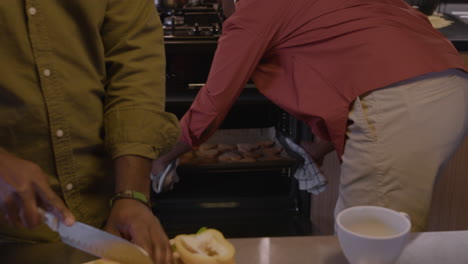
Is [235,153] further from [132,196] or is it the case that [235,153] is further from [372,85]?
[132,196]

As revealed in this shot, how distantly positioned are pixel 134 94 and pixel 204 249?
1.07 ft

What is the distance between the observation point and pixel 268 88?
144cm

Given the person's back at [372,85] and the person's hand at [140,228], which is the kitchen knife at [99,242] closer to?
the person's hand at [140,228]

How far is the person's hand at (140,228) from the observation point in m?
0.73

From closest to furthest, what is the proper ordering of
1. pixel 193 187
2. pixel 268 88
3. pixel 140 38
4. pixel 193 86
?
pixel 140 38, pixel 268 88, pixel 193 86, pixel 193 187

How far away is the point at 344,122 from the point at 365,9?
0.90ft

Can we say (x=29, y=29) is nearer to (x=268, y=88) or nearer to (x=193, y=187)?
(x=268, y=88)

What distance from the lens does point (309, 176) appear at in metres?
2.00

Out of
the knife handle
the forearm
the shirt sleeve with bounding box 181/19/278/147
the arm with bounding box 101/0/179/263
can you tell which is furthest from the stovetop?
the knife handle

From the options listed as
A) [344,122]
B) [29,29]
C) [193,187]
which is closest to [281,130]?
[193,187]

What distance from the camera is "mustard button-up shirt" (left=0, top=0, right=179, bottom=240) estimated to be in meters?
0.83

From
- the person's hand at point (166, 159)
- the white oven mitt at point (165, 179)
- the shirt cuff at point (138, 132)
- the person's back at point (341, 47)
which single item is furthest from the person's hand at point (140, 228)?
the white oven mitt at point (165, 179)

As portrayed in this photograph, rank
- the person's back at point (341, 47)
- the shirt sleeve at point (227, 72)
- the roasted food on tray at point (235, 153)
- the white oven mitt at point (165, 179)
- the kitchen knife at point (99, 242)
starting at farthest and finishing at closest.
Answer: the roasted food on tray at point (235, 153)
the white oven mitt at point (165, 179)
the shirt sleeve at point (227, 72)
the person's back at point (341, 47)
the kitchen knife at point (99, 242)

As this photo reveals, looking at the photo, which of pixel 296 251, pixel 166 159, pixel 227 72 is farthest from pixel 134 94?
pixel 166 159
